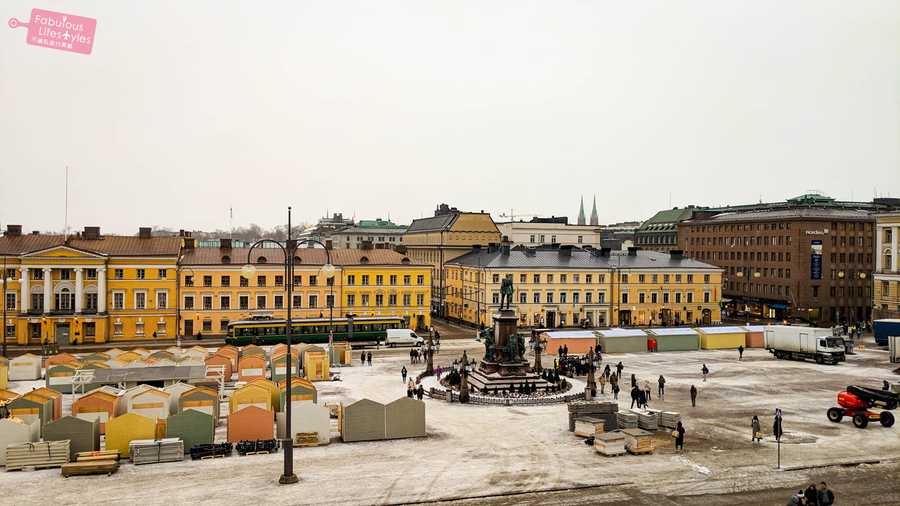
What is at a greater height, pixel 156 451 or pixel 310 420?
pixel 310 420

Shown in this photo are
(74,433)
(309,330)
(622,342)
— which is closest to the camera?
(74,433)

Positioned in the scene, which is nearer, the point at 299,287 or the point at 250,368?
the point at 250,368

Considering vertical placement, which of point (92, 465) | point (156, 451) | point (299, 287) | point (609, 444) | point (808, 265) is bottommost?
point (92, 465)

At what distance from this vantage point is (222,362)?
50.8 m

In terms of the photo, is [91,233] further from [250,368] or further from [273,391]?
[273,391]

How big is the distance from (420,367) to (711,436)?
1101 inches

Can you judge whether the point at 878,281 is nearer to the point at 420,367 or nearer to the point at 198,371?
the point at 420,367

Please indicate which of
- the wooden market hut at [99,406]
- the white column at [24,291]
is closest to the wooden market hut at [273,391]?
the wooden market hut at [99,406]

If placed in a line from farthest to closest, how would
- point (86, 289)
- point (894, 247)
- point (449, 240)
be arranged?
point (449, 240) < point (894, 247) < point (86, 289)

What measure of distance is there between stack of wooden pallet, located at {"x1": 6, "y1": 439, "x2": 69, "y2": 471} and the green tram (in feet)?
128

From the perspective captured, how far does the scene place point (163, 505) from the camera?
24.7 meters

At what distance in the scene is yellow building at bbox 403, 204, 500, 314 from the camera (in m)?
108

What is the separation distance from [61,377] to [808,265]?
9178cm

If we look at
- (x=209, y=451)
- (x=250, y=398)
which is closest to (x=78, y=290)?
(x=250, y=398)
